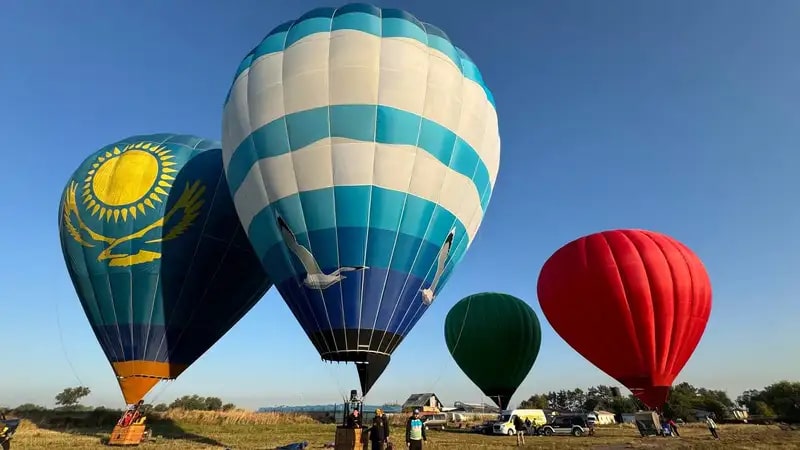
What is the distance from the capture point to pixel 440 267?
1312 cm

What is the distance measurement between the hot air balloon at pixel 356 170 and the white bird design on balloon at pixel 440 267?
5 cm

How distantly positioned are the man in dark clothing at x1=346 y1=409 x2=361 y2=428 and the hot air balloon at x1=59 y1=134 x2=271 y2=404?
9825 millimetres

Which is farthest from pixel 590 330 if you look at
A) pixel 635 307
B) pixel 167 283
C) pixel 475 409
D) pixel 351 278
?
pixel 475 409

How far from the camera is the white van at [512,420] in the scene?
23.9 metres

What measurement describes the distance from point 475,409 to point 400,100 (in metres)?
63.3

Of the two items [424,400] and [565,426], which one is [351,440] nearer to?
[565,426]

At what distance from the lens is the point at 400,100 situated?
12.6 m

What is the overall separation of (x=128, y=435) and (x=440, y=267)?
11.5 metres

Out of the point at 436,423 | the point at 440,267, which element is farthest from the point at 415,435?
the point at 436,423

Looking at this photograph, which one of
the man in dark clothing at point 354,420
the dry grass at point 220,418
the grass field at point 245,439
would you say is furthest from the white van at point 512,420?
the man in dark clothing at point 354,420

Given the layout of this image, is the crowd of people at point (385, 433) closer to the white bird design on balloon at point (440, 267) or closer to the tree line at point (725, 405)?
the white bird design on balloon at point (440, 267)

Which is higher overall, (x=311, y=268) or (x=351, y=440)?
(x=311, y=268)

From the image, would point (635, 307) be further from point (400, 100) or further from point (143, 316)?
point (143, 316)

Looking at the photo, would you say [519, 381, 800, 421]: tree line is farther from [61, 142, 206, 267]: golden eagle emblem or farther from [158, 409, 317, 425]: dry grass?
[61, 142, 206, 267]: golden eagle emblem
